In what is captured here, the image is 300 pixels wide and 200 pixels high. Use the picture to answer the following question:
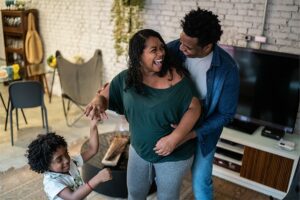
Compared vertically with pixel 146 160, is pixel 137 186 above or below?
below

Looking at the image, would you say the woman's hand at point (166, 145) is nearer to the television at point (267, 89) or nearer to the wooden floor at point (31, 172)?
the wooden floor at point (31, 172)

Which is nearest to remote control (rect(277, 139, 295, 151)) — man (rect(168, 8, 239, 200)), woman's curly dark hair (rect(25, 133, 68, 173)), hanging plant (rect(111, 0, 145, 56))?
man (rect(168, 8, 239, 200))

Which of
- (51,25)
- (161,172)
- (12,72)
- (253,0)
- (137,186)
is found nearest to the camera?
(161,172)

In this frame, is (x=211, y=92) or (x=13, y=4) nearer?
(x=211, y=92)

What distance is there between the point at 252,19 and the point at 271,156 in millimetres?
1272

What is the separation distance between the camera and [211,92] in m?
1.50

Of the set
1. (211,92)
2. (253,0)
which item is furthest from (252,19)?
(211,92)

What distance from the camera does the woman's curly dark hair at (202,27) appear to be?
1.38 m

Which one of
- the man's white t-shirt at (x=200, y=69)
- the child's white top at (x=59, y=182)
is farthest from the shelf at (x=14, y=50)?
the man's white t-shirt at (x=200, y=69)

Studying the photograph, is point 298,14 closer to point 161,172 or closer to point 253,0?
point 253,0

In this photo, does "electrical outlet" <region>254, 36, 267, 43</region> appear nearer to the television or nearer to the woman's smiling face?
the television

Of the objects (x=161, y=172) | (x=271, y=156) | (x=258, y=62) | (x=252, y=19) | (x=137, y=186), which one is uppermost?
(x=252, y=19)

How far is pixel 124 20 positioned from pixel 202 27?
8.33ft

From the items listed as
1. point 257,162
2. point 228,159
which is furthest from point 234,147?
point 257,162
